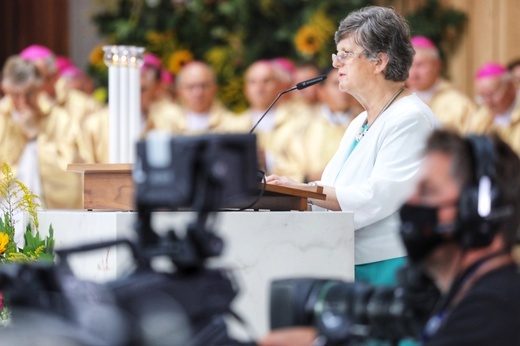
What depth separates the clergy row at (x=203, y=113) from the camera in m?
7.77

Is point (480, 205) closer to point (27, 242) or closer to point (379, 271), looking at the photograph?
point (379, 271)

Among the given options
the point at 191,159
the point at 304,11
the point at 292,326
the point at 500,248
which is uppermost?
the point at 304,11

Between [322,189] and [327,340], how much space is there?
60.1 inches

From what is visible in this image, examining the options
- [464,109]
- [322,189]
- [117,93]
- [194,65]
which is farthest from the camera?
[194,65]

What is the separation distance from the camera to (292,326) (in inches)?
104

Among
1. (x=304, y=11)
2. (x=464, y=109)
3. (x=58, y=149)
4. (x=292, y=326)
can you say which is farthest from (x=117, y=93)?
(x=304, y=11)

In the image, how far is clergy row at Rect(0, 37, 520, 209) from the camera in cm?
777

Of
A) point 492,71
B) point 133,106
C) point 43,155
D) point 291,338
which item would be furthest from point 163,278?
point 492,71

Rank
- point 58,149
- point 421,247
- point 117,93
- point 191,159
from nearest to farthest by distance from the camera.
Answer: point 191,159 < point 421,247 < point 117,93 < point 58,149

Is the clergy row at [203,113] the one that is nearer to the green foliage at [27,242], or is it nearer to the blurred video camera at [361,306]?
the green foliage at [27,242]

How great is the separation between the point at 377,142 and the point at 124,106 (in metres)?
1.38

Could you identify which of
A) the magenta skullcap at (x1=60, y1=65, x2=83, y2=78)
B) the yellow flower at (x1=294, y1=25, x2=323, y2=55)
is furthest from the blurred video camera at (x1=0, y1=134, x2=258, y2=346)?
the magenta skullcap at (x1=60, y1=65, x2=83, y2=78)

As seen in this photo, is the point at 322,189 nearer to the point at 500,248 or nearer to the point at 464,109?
the point at 500,248

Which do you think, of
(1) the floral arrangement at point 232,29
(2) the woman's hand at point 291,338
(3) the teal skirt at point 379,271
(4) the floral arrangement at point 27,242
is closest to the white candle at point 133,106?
(4) the floral arrangement at point 27,242
